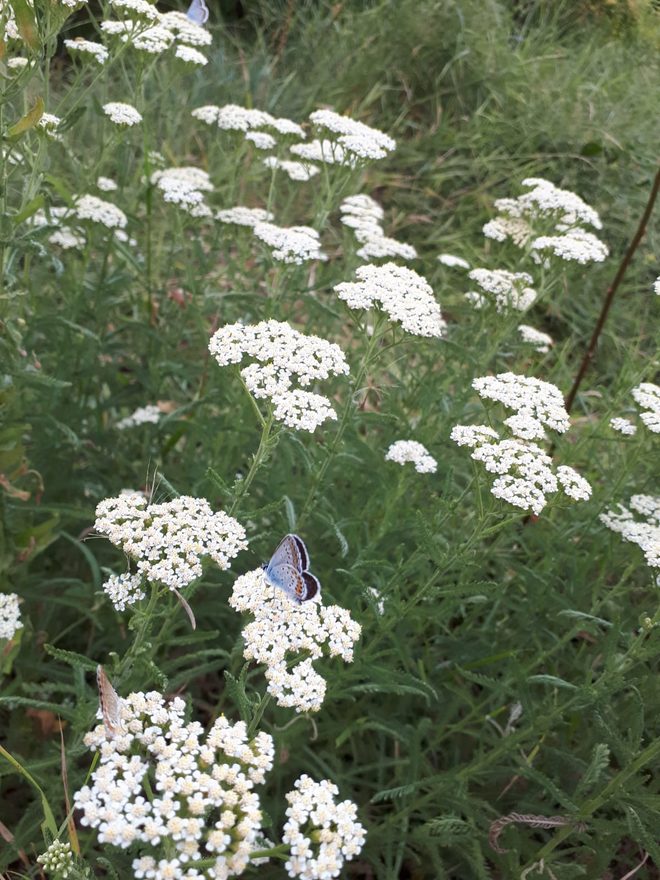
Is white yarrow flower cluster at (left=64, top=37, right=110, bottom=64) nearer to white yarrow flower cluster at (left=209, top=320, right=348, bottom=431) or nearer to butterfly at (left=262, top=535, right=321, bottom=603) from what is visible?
white yarrow flower cluster at (left=209, top=320, right=348, bottom=431)

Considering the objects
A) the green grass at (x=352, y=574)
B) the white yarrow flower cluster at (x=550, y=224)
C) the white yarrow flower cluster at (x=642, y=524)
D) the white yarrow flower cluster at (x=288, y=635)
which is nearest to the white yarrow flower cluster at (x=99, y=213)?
the green grass at (x=352, y=574)

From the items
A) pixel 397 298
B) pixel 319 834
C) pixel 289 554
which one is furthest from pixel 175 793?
pixel 397 298

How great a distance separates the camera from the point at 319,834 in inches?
81.2

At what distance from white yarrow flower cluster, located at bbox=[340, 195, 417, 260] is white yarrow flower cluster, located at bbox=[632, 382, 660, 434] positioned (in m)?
1.45

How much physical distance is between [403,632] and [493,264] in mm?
2429

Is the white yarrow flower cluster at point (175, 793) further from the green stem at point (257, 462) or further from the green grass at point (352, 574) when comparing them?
the green stem at point (257, 462)

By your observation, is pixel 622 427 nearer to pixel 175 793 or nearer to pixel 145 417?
pixel 145 417

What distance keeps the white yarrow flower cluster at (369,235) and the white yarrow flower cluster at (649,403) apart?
4.75ft

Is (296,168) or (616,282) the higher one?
(616,282)

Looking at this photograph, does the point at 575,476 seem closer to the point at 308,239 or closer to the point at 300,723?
the point at 300,723

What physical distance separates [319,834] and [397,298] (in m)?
2.25

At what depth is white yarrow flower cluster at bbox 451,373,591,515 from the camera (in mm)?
3146

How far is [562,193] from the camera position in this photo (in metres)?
5.00

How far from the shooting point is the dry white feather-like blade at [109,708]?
211 centimetres
